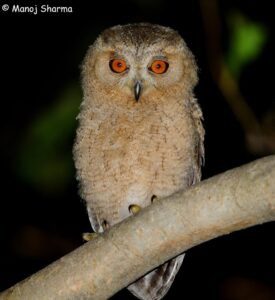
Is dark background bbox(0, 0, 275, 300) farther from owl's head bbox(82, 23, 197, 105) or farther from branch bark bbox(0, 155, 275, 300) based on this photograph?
branch bark bbox(0, 155, 275, 300)

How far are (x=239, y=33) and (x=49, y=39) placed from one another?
105 inches

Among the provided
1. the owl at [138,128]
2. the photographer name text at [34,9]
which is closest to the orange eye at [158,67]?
the owl at [138,128]

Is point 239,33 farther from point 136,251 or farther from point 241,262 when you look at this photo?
point 241,262

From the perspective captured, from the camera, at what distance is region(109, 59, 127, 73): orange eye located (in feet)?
12.8

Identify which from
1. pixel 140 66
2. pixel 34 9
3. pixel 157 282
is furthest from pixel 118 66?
pixel 34 9

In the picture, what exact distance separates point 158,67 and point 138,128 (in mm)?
584

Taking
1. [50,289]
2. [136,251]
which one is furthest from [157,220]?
[50,289]

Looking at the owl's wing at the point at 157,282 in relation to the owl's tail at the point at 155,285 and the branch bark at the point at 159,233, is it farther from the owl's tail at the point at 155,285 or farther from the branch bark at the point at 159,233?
the branch bark at the point at 159,233

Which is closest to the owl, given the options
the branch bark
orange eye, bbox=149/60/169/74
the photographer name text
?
orange eye, bbox=149/60/169/74

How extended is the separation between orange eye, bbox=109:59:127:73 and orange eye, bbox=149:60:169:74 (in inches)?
7.6

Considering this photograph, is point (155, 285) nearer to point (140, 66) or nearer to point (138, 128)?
point (138, 128)

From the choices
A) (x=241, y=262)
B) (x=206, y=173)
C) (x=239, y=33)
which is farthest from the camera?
(x=206, y=173)

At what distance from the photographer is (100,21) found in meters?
5.16

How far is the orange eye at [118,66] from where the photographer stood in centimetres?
391
